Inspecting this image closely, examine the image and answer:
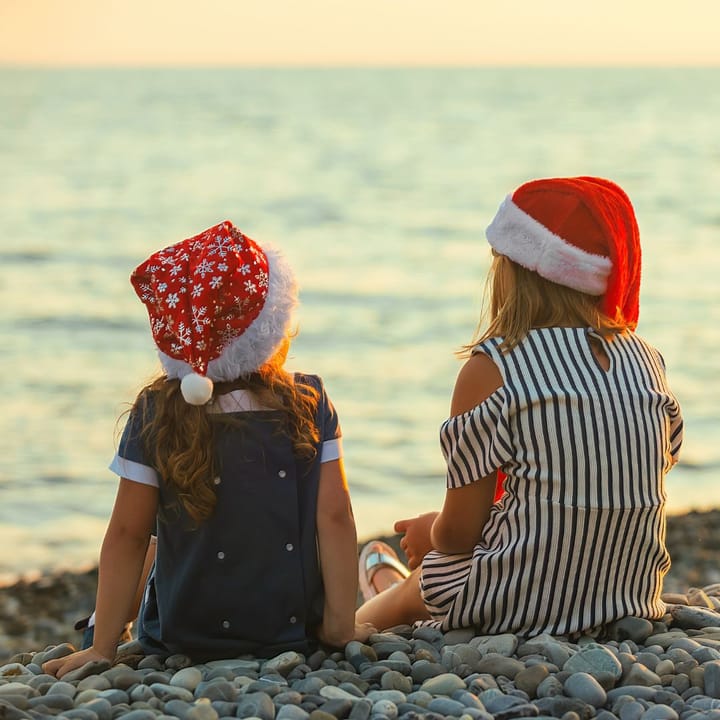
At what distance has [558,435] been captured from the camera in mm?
3242

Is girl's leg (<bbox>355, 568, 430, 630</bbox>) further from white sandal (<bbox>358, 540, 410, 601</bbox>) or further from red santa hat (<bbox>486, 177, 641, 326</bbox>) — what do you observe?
red santa hat (<bbox>486, 177, 641, 326</bbox>)

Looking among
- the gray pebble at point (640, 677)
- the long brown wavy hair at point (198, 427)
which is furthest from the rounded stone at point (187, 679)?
the gray pebble at point (640, 677)

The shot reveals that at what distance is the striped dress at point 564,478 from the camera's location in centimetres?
325

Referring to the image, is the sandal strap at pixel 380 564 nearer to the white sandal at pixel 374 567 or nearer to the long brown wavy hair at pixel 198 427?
the white sandal at pixel 374 567

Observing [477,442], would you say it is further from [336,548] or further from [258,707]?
[258,707]

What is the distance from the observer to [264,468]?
3260 mm

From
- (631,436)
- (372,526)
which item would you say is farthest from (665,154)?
(631,436)

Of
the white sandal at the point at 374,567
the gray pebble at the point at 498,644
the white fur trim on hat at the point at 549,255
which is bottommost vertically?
the white sandal at the point at 374,567

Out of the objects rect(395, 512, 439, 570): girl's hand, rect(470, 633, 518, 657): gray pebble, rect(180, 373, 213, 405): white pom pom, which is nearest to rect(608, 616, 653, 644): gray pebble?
rect(470, 633, 518, 657): gray pebble

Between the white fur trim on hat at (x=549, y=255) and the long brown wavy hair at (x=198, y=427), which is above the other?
the white fur trim on hat at (x=549, y=255)

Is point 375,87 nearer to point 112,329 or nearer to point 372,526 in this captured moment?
point 112,329

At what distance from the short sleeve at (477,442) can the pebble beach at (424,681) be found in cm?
44

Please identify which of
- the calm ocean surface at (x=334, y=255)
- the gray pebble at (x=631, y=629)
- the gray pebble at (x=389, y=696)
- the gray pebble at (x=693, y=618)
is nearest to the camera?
the gray pebble at (x=389, y=696)

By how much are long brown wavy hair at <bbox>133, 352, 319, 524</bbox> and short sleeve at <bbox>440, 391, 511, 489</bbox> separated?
1.25 ft
